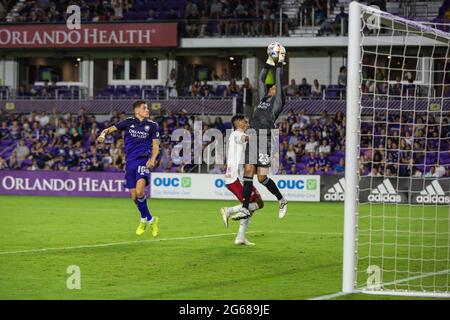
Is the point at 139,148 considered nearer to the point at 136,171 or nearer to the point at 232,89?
the point at 136,171

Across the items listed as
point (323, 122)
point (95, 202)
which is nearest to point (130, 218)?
point (95, 202)

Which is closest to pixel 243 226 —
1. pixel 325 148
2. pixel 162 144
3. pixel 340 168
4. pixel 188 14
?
pixel 340 168

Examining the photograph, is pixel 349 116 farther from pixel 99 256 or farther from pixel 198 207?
pixel 198 207

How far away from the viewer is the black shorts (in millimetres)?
13812

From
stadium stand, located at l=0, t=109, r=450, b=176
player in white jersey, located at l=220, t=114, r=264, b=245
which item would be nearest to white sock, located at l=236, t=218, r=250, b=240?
player in white jersey, located at l=220, t=114, r=264, b=245

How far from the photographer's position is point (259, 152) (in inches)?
546

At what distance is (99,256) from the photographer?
1262 cm

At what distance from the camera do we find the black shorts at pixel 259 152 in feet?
45.3

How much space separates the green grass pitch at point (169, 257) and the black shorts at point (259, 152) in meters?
1.39

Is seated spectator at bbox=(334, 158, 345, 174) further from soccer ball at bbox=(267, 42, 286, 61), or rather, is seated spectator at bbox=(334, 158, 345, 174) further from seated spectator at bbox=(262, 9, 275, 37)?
soccer ball at bbox=(267, 42, 286, 61)

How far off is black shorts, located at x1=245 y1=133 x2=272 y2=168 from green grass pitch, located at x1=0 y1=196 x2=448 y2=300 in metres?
1.39

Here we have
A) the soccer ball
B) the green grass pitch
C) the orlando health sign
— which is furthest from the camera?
the orlando health sign

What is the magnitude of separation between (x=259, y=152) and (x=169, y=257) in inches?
95.9

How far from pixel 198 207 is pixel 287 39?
13.5 meters
